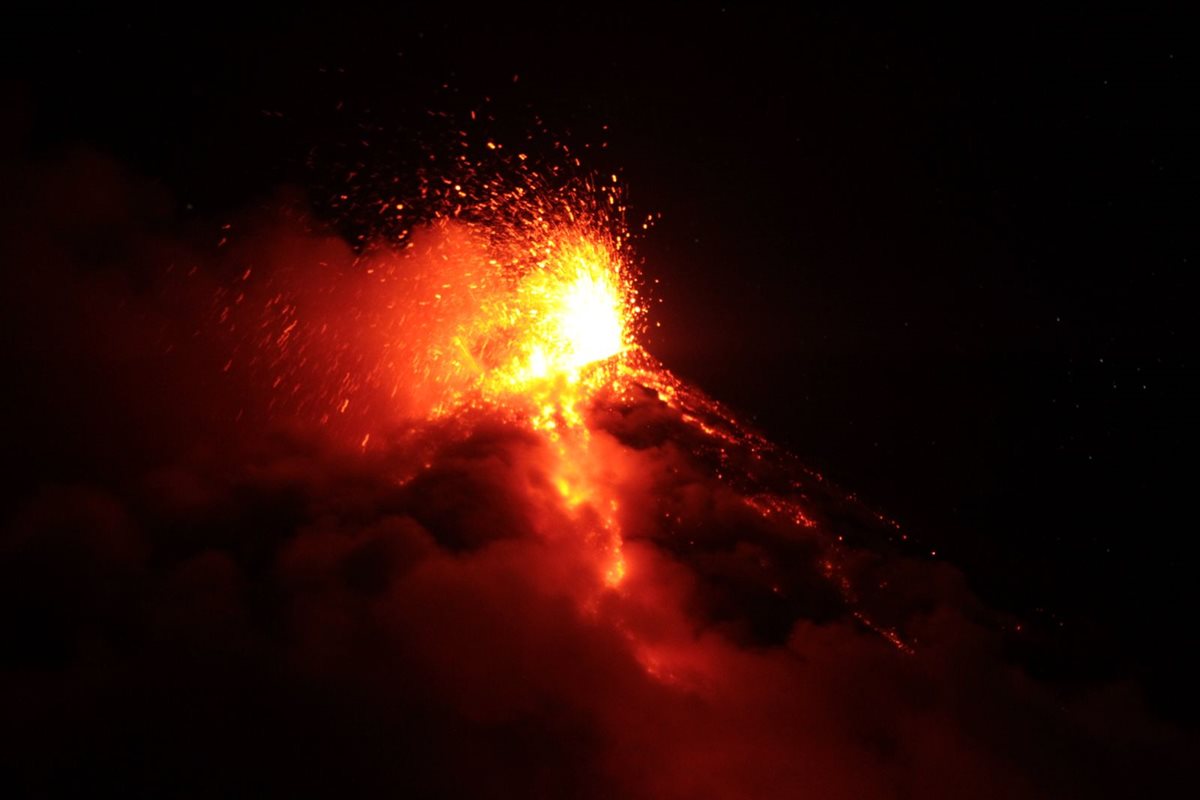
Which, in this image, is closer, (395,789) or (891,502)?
(395,789)

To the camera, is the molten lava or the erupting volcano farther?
the molten lava

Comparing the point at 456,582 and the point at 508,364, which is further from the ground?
the point at 508,364

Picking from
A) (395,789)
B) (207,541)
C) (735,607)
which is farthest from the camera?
(735,607)

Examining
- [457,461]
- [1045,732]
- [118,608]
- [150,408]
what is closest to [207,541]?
[118,608]

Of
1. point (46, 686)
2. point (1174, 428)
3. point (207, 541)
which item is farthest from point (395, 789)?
point (1174, 428)

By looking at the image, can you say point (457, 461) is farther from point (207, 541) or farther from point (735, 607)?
point (735, 607)

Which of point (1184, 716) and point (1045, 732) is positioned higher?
point (1184, 716)

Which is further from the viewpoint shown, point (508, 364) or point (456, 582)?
point (508, 364)

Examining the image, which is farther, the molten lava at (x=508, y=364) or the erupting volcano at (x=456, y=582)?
the molten lava at (x=508, y=364)

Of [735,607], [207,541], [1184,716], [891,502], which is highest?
[891,502]

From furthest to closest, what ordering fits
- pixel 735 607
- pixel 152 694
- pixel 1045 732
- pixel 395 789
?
pixel 735 607 → pixel 1045 732 → pixel 152 694 → pixel 395 789
